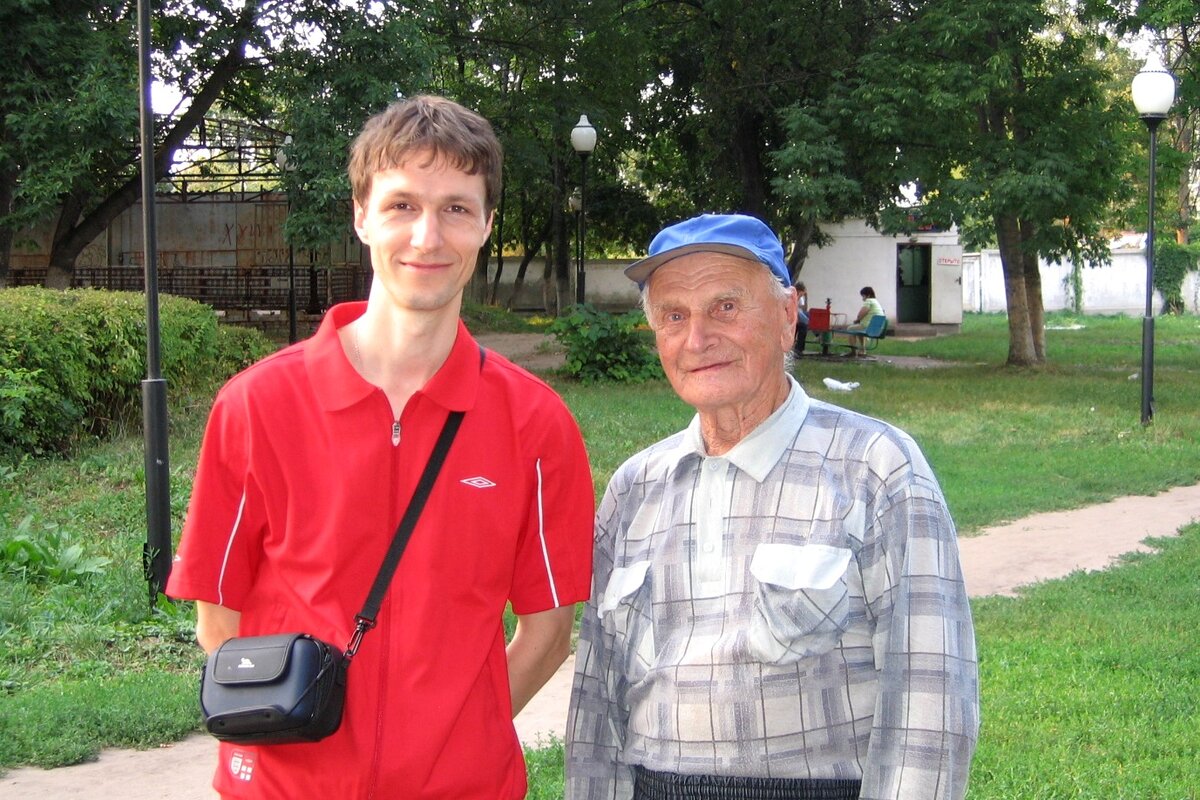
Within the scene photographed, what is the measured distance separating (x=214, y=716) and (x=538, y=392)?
0.87 m

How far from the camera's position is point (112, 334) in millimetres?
11172

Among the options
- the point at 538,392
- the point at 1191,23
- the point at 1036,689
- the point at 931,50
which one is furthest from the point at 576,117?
the point at 538,392

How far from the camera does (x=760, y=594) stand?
2.46 metres

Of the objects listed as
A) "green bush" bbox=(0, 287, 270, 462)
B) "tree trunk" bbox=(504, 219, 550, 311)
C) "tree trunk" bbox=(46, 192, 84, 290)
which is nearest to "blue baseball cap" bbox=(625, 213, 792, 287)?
"green bush" bbox=(0, 287, 270, 462)

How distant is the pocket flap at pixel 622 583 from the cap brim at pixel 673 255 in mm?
626

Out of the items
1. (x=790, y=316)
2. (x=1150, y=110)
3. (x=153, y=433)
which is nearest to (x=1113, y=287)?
(x=1150, y=110)

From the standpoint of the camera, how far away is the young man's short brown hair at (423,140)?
2455mm

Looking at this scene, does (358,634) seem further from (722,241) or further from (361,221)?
(722,241)

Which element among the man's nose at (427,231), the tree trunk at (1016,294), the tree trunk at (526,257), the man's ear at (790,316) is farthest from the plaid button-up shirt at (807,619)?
the tree trunk at (526,257)

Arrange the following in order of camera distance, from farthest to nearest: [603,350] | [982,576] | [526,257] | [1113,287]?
[1113,287] → [526,257] → [603,350] → [982,576]

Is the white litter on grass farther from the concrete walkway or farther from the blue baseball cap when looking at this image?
the blue baseball cap

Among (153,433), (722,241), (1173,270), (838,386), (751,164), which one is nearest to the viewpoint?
(722,241)

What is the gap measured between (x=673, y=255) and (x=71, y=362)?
29.5 ft

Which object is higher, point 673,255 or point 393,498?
point 673,255
